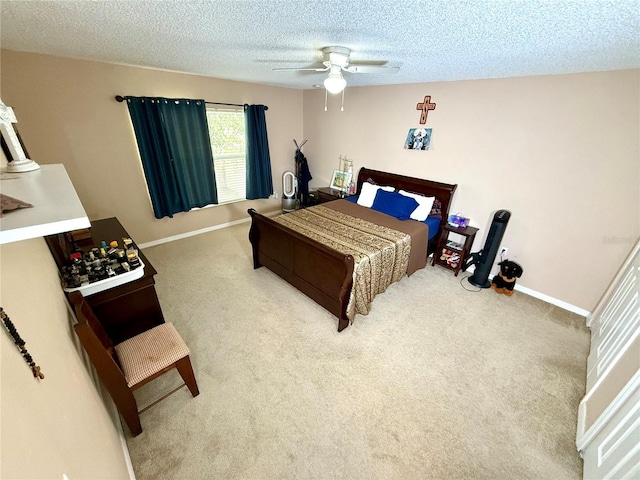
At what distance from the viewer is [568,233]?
2.68 m

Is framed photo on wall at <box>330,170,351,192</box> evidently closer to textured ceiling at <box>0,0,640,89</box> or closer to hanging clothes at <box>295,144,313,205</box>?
hanging clothes at <box>295,144,313,205</box>

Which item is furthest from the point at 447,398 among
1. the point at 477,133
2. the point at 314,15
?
the point at 477,133

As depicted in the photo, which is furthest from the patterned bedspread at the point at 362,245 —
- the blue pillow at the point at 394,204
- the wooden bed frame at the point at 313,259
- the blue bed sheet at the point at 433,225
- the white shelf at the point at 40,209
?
the white shelf at the point at 40,209

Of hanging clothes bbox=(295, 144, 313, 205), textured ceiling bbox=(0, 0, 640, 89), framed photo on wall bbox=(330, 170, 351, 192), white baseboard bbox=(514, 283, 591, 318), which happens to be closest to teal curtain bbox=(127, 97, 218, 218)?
textured ceiling bbox=(0, 0, 640, 89)

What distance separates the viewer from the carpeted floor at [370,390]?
5.16 feet

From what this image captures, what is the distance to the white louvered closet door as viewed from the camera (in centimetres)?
128

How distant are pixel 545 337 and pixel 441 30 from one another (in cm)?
270

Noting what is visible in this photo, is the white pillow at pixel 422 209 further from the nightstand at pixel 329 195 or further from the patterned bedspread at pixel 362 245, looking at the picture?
the nightstand at pixel 329 195

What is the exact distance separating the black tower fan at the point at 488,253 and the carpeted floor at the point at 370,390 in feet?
0.78

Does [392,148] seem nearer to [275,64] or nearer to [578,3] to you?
[275,64]

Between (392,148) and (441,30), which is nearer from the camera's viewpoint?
(441,30)

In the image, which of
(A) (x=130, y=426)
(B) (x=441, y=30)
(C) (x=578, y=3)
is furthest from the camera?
(A) (x=130, y=426)

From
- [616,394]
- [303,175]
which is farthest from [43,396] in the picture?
[303,175]

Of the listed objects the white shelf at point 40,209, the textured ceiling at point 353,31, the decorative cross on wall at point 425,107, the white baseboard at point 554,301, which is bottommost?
the white baseboard at point 554,301
